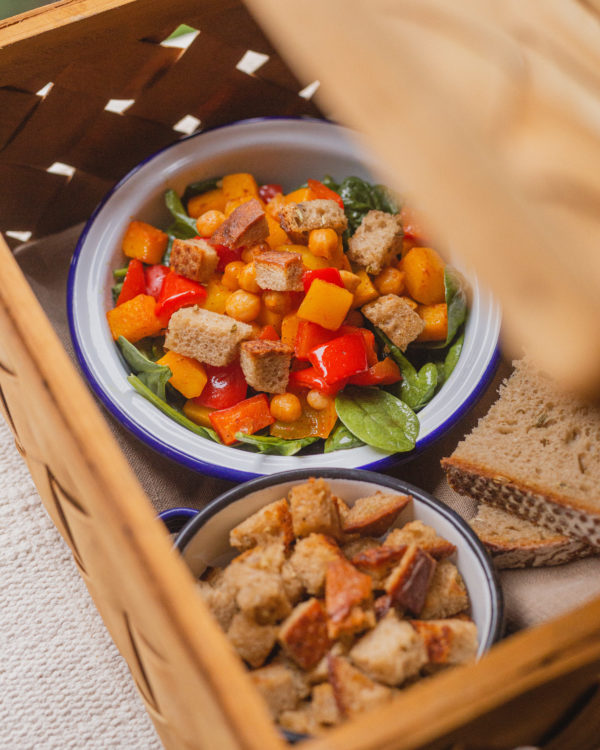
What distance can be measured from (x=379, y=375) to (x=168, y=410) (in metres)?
0.56

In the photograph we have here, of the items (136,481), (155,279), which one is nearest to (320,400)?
(155,279)

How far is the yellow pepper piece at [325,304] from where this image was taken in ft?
6.13

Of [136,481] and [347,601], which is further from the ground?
[136,481]

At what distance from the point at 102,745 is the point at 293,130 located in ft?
5.68

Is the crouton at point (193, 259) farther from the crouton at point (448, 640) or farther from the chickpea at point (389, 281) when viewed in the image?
the crouton at point (448, 640)

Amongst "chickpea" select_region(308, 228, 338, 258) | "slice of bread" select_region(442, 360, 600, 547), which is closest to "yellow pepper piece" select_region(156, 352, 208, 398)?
"chickpea" select_region(308, 228, 338, 258)

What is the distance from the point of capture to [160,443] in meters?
1.78

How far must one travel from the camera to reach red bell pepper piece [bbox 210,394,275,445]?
6.18ft

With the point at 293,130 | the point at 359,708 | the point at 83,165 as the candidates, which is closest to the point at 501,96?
the point at 359,708

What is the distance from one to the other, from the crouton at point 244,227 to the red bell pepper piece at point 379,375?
478mm

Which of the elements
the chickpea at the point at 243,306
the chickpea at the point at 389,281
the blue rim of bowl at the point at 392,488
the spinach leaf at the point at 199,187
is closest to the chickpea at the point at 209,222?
the spinach leaf at the point at 199,187

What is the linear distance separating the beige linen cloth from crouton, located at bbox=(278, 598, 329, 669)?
498mm

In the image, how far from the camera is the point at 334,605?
1321 millimetres

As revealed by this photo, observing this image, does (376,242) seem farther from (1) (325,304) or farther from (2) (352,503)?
(2) (352,503)
